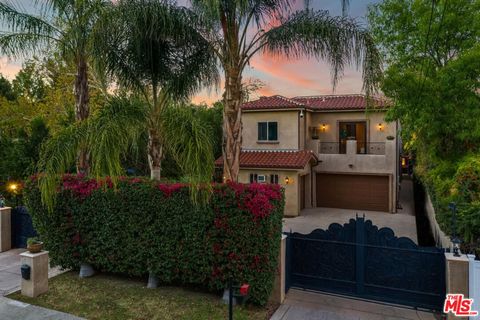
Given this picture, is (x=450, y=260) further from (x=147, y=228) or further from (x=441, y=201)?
(x=147, y=228)

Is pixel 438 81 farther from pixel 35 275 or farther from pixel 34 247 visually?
pixel 35 275

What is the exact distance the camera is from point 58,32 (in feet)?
29.5

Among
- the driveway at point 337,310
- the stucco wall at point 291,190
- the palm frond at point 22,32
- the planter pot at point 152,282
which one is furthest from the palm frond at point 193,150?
the stucco wall at point 291,190

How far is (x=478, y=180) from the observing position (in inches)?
312

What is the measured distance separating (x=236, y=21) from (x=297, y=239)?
5.36 metres

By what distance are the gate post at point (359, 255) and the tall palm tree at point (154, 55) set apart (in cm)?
484

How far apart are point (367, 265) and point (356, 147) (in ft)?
41.9

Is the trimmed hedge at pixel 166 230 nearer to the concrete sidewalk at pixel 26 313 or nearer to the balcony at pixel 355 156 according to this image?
the concrete sidewalk at pixel 26 313

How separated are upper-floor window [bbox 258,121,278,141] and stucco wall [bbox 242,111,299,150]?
206 millimetres

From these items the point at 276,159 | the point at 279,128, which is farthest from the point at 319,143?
the point at 276,159

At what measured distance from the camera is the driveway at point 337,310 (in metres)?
6.22

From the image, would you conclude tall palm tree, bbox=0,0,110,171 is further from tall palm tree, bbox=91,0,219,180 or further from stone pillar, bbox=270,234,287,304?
stone pillar, bbox=270,234,287,304

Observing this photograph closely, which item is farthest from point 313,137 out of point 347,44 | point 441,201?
point 347,44

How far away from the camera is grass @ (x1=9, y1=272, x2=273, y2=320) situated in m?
6.23
